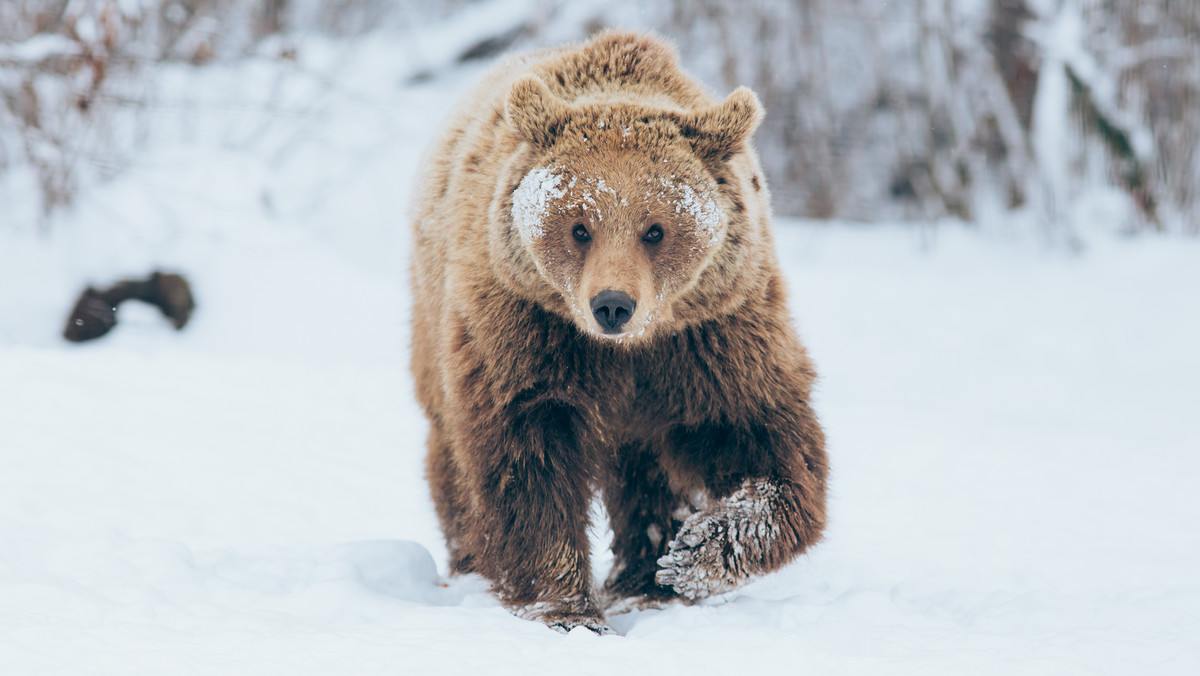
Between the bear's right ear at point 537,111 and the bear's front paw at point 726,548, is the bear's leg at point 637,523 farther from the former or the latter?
the bear's right ear at point 537,111

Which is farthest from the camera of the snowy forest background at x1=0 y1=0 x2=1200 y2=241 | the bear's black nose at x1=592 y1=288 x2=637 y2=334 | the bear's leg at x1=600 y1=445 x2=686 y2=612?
the snowy forest background at x1=0 y1=0 x2=1200 y2=241

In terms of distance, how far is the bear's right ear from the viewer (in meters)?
4.14

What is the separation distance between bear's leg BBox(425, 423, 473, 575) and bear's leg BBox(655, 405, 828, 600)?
109 centimetres

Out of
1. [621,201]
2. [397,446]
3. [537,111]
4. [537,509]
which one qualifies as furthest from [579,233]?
[397,446]

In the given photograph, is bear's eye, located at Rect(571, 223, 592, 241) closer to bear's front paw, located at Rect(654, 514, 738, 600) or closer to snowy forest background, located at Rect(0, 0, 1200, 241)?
bear's front paw, located at Rect(654, 514, 738, 600)

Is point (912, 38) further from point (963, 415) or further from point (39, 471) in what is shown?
point (39, 471)

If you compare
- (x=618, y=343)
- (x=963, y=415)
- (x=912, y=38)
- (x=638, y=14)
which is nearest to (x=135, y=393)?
(x=618, y=343)

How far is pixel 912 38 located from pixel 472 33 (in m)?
5.88

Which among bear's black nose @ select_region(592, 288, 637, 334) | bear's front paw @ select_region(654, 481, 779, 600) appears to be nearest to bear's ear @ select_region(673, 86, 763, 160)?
bear's black nose @ select_region(592, 288, 637, 334)

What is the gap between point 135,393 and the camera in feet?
26.6

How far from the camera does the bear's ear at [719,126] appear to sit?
13.6 feet

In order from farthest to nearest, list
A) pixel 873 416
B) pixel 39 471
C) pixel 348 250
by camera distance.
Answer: pixel 348 250 < pixel 873 416 < pixel 39 471

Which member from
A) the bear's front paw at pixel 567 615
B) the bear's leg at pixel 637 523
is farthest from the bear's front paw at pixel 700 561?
the bear's leg at pixel 637 523

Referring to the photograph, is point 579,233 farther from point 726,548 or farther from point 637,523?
point 637,523
